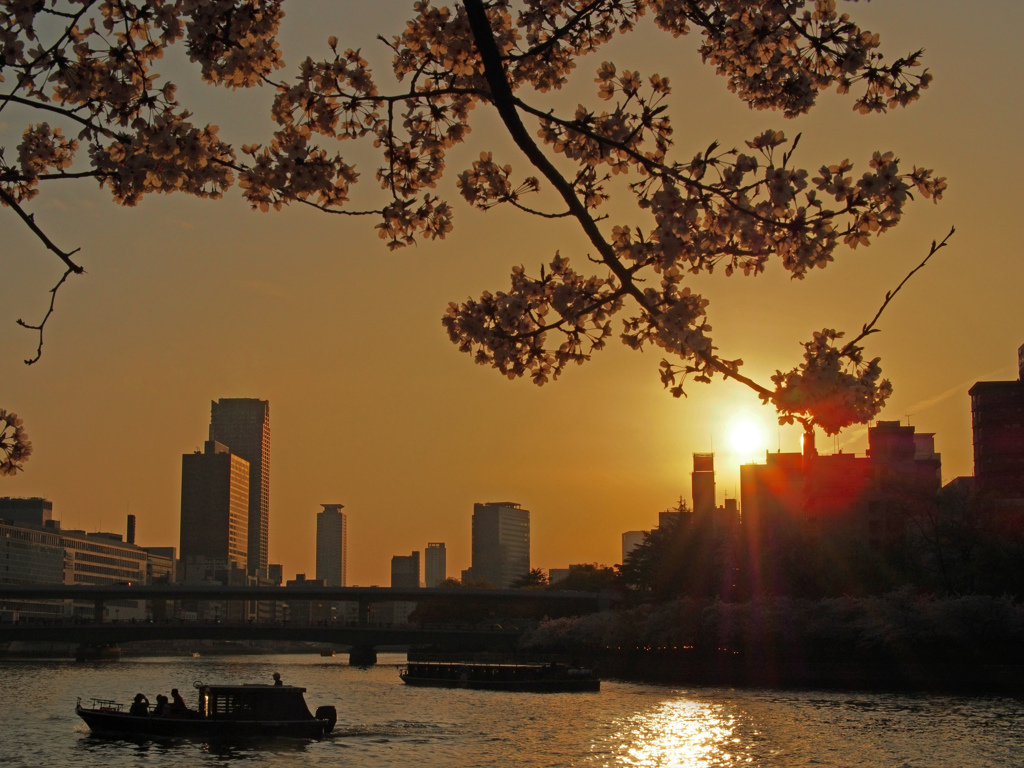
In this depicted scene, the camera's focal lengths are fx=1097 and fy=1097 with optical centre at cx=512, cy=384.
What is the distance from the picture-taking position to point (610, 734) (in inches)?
2003

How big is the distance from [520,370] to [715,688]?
2737 inches

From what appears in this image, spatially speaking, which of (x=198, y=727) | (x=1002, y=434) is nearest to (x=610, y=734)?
(x=198, y=727)

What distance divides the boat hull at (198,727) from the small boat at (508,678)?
1160 inches

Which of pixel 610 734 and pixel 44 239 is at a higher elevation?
pixel 44 239

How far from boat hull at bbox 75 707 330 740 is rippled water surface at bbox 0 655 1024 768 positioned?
21.5 inches

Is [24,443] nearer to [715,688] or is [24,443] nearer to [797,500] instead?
[715,688]

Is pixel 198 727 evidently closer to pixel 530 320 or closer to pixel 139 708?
pixel 139 708

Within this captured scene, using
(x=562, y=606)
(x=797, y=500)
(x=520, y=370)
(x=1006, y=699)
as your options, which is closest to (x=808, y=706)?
(x=1006, y=699)

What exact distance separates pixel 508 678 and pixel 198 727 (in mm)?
35123

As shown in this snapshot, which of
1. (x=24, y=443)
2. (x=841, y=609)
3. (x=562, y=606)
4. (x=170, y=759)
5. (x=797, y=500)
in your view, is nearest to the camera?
(x=24, y=443)

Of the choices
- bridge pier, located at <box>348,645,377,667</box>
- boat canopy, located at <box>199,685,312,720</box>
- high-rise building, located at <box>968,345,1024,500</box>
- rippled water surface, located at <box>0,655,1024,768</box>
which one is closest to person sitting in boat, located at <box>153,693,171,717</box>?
rippled water surface, located at <box>0,655,1024,768</box>

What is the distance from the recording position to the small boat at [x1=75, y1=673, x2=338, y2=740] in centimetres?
5034

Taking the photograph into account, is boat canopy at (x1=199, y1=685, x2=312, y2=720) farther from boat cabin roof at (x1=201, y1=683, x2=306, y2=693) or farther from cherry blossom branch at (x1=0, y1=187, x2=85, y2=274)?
cherry blossom branch at (x1=0, y1=187, x2=85, y2=274)

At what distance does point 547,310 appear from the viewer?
9156 mm
